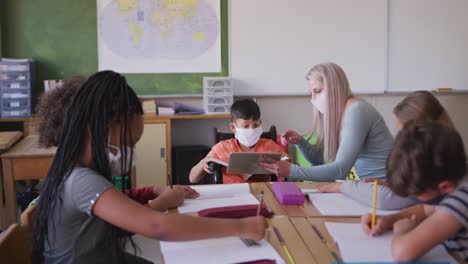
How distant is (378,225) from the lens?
130 centimetres

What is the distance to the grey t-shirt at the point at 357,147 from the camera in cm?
216

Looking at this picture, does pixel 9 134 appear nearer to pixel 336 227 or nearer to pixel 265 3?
pixel 265 3

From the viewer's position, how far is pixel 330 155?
2.37m

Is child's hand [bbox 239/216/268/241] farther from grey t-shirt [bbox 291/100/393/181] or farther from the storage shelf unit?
the storage shelf unit

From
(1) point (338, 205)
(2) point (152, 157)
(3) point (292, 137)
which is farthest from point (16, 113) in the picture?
(1) point (338, 205)

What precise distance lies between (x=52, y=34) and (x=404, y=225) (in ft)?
11.3

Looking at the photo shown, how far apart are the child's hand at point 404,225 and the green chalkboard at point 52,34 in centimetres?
317

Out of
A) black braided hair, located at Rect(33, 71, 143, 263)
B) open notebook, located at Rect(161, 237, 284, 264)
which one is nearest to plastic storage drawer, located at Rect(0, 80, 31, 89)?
black braided hair, located at Rect(33, 71, 143, 263)

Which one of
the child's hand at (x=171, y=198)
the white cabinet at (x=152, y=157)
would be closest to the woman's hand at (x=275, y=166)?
the child's hand at (x=171, y=198)

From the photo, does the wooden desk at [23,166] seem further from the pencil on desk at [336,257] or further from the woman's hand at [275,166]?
the pencil on desk at [336,257]

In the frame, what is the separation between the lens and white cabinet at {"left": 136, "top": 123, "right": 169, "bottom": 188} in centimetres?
394

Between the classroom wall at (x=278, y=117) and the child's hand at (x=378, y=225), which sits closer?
the child's hand at (x=378, y=225)

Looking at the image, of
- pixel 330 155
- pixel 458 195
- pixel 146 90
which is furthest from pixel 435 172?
pixel 146 90

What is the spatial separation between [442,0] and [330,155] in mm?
2868
